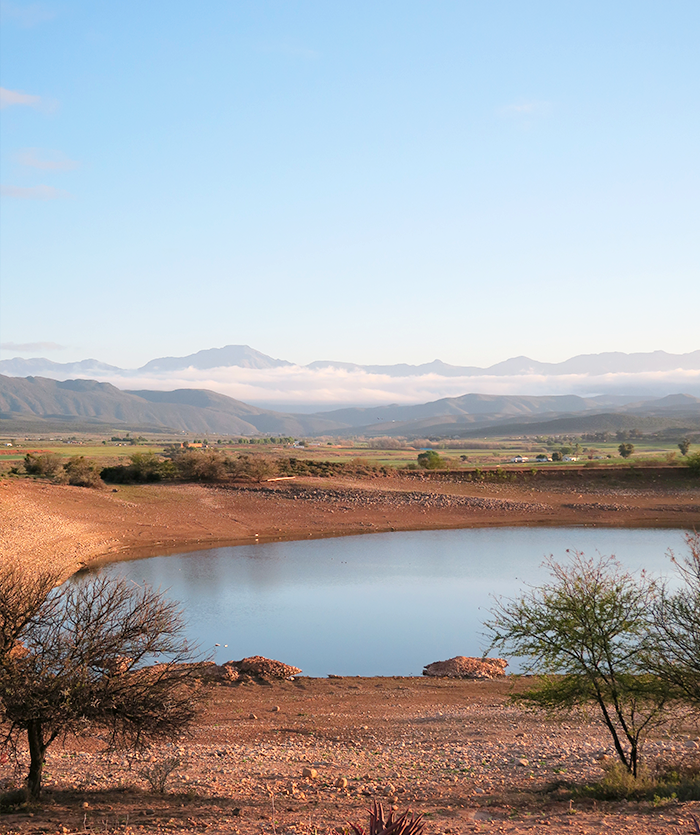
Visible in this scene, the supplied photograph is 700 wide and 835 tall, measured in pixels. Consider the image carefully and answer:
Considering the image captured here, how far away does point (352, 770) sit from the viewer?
10.6 m

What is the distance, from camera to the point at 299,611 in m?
23.4

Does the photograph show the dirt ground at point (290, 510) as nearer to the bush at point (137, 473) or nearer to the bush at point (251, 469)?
the bush at point (251, 469)

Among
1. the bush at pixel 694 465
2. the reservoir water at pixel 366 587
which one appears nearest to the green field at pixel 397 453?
the bush at pixel 694 465

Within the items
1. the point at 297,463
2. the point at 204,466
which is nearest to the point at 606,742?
the point at 204,466

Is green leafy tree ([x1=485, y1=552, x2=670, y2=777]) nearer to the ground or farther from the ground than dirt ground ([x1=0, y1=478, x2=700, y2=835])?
farther from the ground

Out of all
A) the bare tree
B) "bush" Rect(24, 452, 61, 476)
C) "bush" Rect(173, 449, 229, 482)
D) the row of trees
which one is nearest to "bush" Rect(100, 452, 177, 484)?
"bush" Rect(173, 449, 229, 482)

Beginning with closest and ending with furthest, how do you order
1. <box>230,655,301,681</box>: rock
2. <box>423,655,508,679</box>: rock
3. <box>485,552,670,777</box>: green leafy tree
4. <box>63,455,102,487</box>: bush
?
<box>485,552,670,777</box>: green leafy tree, <box>230,655,301,681</box>: rock, <box>423,655,508,679</box>: rock, <box>63,455,102,487</box>: bush

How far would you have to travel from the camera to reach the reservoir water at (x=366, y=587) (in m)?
19.5

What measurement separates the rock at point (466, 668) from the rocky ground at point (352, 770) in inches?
44.0

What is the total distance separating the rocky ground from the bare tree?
0.95 m

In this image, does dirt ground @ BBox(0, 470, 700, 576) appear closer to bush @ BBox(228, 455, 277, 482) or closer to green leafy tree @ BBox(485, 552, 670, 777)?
bush @ BBox(228, 455, 277, 482)

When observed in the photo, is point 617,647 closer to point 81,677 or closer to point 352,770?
point 352,770

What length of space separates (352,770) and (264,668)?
6.95 m

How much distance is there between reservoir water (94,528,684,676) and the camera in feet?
64.1
